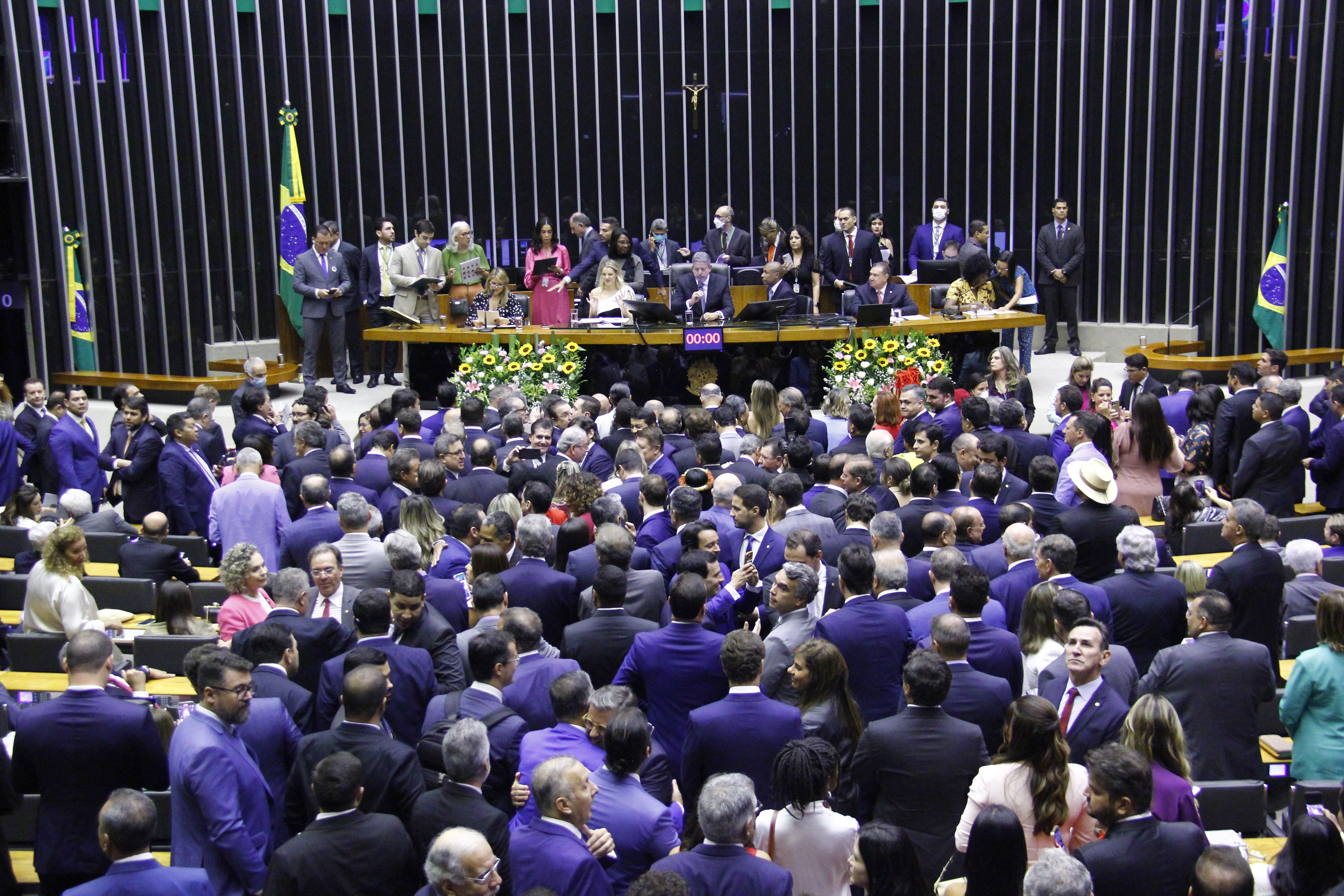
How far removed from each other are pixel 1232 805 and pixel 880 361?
25.8 feet

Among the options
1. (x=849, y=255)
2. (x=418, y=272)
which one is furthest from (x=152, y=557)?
(x=849, y=255)

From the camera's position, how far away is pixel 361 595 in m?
5.02

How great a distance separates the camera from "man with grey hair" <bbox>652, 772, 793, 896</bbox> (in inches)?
140

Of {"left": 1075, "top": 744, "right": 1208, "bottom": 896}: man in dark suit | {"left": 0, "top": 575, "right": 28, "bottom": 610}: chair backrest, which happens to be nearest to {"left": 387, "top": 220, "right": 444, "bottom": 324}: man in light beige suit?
{"left": 0, "top": 575, "right": 28, "bottom": 610}: chair backrest

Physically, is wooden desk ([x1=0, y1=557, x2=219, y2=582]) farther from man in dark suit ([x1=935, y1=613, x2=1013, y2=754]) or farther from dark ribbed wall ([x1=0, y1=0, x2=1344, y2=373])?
dark ribbed wall ([x1=0, y1=0, x2=1344, y2=373])

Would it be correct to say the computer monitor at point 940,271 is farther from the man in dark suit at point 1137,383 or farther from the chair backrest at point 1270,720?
the chair backrest at point 1270,720

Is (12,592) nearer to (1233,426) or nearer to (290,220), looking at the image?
(1233,426)

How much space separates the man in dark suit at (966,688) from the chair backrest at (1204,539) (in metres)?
3.07

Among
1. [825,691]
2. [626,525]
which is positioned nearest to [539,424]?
[626,525]

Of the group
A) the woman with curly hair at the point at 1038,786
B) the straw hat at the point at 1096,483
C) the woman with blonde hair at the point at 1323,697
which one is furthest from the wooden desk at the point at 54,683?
the woman with blonde hair at the point at 1323,697

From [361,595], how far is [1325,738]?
3.61 metres

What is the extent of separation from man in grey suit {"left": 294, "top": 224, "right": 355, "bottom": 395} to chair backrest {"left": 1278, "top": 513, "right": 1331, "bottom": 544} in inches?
363

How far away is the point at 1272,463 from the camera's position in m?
8.13

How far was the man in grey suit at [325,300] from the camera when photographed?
541 inches
